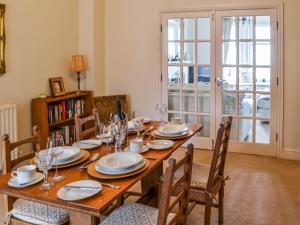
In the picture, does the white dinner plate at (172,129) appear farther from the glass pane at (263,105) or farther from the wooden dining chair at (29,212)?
the glass pane at (263,105)

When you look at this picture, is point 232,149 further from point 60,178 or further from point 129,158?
point 60,178

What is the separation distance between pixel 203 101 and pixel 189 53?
0.73 metres

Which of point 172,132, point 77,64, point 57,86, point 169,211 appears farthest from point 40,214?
point 77,64

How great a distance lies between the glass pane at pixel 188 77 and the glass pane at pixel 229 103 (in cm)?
52

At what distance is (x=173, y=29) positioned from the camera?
529 centimetres

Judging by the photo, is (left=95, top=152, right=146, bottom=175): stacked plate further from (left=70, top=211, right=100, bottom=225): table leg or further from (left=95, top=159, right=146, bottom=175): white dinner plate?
(left=70, top=211, right=100, bottom=225): table leg

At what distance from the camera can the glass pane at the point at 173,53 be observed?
209 inches

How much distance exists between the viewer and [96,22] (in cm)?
546

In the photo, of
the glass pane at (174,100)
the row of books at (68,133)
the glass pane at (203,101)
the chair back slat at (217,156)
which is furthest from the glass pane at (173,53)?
the chair back slat at (217,156)

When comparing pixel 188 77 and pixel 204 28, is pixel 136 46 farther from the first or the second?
pixel 204 28

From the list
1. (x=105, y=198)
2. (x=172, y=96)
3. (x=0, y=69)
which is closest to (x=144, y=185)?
(x=105, y=198)

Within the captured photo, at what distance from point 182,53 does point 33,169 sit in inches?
147

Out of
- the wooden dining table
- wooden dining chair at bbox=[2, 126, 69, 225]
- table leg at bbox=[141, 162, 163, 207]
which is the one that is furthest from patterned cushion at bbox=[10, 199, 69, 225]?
table leg at bbox=[141, 162, 163, 207]

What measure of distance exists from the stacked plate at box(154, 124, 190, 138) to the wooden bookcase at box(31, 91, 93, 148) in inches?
71.8
